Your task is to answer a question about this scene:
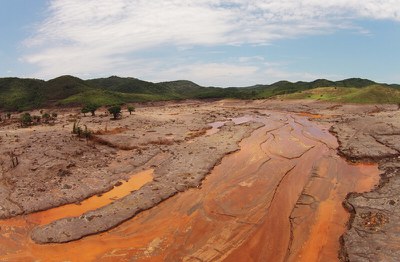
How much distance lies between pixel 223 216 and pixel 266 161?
11495mm

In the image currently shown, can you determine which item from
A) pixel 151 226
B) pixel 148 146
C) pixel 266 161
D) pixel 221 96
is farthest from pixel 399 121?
pixel 221 96

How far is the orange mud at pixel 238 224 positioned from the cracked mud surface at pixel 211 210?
0.05 metres

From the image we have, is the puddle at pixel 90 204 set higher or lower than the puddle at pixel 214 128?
lower

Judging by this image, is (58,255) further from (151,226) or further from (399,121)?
(399,121)

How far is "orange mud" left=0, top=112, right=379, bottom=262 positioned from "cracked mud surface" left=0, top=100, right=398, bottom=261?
0.05 m

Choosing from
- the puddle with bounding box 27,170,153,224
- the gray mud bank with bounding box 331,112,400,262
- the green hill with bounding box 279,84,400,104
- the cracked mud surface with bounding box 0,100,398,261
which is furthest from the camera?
the green hill with bounding box 279,84,400,104

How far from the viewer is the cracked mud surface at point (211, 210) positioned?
51.3 feet

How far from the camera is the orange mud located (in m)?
15.4

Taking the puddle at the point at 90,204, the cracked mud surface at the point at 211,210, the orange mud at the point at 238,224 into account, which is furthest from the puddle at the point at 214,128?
the puddle at the point at 90,204

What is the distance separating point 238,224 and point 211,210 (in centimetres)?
225

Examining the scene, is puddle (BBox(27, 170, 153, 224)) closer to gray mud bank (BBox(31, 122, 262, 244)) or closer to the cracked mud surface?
the cracked mud surface

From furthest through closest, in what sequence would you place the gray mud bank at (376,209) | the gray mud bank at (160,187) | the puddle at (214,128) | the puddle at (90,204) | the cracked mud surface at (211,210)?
the puddle at (214,128), the puddle at (90,204), the gray mud bank at (160,187), the cracked mud surface at (211,210), the gray mud bank at (376,209)

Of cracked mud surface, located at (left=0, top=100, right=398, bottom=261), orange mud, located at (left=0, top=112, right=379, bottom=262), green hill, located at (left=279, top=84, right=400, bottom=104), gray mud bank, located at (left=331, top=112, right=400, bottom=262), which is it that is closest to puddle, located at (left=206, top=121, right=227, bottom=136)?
cracked mud surface, located at (left=0, top=100, right=398, bottom=261)

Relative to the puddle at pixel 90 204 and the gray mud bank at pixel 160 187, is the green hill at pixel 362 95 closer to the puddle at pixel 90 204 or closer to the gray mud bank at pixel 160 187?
the gray mud bank at pixel 160 187
